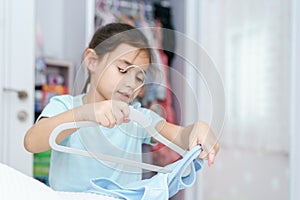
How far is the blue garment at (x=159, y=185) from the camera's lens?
0.77 m

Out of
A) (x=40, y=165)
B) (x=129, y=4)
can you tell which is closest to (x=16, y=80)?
(x=40, y=165)

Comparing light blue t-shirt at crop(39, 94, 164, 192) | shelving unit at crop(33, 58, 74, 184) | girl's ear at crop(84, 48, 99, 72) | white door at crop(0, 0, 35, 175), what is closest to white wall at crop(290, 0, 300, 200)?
shelving unit at crop(33, 58, 74, 184)

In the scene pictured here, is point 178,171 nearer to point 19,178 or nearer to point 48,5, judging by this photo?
point 19,178

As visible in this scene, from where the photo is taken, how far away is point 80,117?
79 centimetres

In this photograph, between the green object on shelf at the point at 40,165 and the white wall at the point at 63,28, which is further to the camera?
the white wall at the point at 63,28

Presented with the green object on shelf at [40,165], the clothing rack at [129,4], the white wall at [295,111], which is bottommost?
the green object on shelf at [40,165]

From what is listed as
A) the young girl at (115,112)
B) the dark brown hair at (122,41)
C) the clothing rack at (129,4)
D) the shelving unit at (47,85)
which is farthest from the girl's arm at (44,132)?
the clothing rack at (129,4)

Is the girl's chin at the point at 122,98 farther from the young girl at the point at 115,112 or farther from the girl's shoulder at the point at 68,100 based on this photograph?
the girl's shoulder at the point at 68,100

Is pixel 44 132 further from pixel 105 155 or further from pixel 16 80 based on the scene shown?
pixel 16 80

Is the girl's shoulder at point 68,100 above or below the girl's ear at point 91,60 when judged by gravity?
below

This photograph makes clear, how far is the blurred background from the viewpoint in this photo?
2.09 meters

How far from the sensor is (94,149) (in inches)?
32.8

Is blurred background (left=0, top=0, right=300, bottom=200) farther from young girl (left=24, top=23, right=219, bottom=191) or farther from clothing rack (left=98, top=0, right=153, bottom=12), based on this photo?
young girl (left=24, top=23, right=219, bottom=191)

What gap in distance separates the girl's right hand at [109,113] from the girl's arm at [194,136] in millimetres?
121
